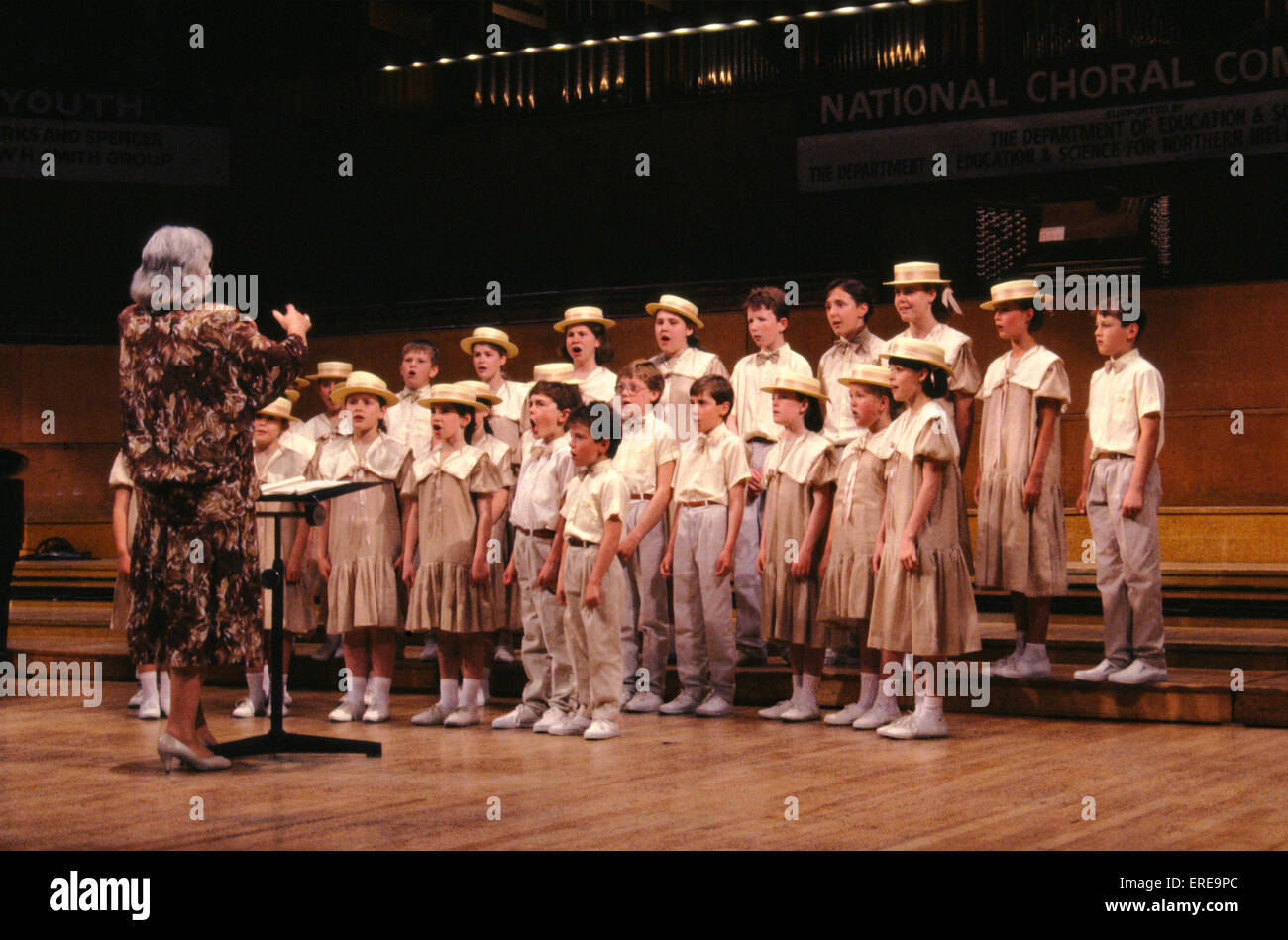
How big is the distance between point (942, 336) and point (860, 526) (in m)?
0.96

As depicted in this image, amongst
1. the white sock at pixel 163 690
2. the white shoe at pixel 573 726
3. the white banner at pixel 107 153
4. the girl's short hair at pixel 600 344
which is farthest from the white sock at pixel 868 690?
the white banner at pixel 107 153

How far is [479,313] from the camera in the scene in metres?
10.9

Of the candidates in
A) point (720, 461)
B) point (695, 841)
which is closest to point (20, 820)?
point (695, 841)

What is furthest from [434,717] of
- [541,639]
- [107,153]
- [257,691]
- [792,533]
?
[107,153]

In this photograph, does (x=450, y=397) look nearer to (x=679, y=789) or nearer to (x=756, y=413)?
(x=756, y=413)

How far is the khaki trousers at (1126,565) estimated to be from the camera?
5602 mm

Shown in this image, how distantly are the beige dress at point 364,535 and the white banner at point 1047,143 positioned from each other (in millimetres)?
4907

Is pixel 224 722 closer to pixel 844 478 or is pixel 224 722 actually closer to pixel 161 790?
pixel 161 790

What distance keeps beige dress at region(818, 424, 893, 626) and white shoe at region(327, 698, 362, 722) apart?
1899 millimetres

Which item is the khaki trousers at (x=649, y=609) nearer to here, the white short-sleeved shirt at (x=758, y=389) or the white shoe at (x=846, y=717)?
the white short-sleeved shirt at (x=758, y=389)

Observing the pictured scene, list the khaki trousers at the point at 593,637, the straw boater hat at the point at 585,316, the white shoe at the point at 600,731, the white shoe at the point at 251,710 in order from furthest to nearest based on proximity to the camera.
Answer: the straw boater hat at the point at 585,316
the white shoe at the point at 251,710
the khaki trousers at the point at 593,637
the white shoe at the point at 600,731

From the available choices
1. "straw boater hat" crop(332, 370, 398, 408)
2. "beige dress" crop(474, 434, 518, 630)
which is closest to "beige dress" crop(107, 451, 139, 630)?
"straw boater hat" crop(332, 370, 398, 408)

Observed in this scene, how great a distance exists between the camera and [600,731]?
17.6ft

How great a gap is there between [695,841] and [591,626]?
2003mm
